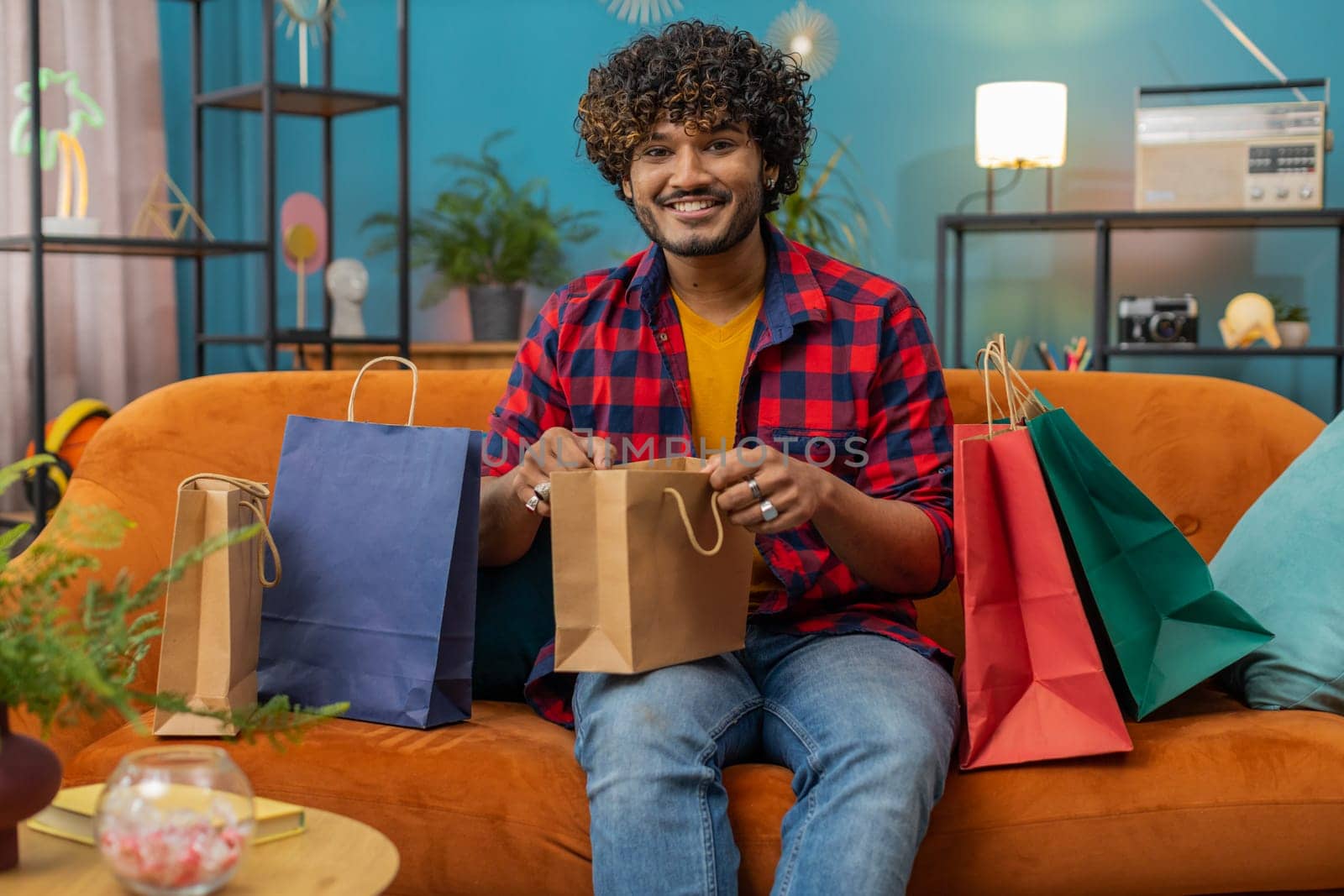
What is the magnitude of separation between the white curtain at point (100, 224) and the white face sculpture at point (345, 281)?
22.9 inches

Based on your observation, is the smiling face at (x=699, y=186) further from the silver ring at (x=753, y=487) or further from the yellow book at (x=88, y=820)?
the yellow book at (x=88, y=820)

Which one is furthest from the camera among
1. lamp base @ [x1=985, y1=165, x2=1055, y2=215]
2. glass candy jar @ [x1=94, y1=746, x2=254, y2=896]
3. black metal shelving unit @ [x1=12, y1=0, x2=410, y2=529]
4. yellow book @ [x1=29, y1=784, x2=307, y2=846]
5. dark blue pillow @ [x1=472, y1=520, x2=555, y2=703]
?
lamp base @ [x1=985, y1=165, x2=1055, y2=215]

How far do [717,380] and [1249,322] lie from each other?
2.50 meters

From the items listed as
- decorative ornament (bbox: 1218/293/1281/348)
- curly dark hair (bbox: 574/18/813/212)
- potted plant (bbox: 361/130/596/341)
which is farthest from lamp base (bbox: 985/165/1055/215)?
curly dark hair (bbox: 574/18/813/212)

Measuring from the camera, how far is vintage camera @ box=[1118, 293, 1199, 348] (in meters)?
3.71

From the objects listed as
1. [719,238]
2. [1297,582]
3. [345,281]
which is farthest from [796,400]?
[345,281]

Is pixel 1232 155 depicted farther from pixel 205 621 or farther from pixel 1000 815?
pixel 205 621

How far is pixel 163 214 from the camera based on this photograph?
12.9 ft

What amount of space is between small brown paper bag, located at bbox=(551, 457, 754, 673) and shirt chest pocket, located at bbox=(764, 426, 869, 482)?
210 millimetres

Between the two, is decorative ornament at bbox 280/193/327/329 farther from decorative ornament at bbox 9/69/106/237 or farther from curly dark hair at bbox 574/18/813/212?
curly dark hair at bbox 574/18/813/212

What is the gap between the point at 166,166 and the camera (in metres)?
4.11

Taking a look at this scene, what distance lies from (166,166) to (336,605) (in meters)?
2.97

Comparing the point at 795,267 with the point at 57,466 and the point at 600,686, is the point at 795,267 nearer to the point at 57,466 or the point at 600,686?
the point at 600,686

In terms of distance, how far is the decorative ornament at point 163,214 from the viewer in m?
3.45
